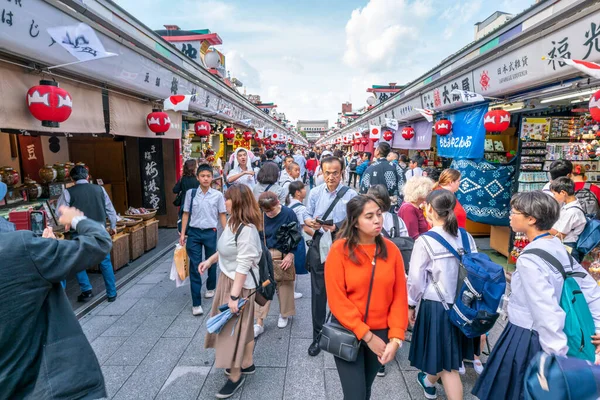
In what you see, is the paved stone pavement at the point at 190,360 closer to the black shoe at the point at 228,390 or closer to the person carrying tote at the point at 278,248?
the black shoe at the point at 228,390

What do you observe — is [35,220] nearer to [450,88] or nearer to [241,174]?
[241,174]

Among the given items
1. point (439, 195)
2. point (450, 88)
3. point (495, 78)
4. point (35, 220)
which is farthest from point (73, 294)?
point (450, 88)

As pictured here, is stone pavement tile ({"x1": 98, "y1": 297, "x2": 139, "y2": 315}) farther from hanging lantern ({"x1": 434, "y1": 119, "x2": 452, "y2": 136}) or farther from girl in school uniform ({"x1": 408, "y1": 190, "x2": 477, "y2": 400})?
hanging lantern ({"x1": 434, "y1": 119, "x2": 452, "y2": 136})

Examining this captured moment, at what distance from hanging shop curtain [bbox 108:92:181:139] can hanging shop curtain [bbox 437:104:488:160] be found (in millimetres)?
6426

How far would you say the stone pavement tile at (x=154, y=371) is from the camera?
3.08 m

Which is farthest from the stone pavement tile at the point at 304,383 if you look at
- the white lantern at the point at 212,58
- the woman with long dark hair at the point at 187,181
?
the white lantern at the point at 212,58

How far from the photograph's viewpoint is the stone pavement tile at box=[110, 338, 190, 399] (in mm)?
3076

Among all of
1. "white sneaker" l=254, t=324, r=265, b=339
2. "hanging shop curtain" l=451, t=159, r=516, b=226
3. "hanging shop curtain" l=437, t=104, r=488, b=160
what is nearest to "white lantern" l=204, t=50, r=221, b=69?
"hanging shop curtain" l=437, t=104, r=488, b=160

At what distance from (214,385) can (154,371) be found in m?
0.70

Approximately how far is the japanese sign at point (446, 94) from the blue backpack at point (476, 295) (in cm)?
500

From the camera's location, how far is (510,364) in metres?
2.31

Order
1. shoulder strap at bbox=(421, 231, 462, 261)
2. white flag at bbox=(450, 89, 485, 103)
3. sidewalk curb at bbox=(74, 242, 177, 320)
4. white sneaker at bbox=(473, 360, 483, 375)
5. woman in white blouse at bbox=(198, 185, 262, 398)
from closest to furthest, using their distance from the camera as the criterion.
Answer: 1. shoulder strap at bbox=(421, 231, 462, 261)
2. woman in white blouse at bbox=(198, 185, 262, 398)
3. white sneaker at bbox=(473, 360, 483, 375)
4. sidewalk curb at bbox=(74, 242, 177, 320)
5. white flag at bbox=(450, 89, 485, 103)


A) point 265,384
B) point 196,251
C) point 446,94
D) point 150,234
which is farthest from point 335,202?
point 446,94

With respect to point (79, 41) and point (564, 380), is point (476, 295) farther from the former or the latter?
point (79, 41)
